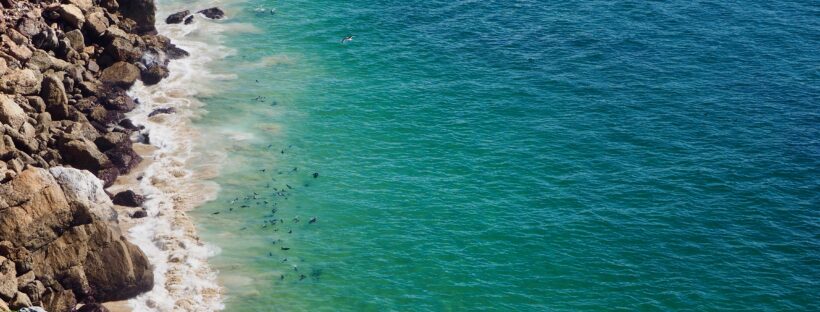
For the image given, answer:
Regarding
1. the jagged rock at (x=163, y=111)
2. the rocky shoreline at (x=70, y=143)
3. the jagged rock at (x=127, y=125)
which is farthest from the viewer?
the jagged rock at (x=163, y=111)

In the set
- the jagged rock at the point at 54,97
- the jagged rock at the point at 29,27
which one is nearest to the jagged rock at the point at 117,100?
the jagged rock at the point at 54,97

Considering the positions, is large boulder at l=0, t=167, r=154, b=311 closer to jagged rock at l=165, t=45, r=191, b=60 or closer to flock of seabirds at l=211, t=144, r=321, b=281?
flock of seabirds at l=211, t=144, r=321, b=281

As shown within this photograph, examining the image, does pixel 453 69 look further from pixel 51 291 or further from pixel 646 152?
pixel 51 291

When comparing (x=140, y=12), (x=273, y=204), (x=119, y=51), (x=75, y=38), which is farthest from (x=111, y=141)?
(x=140, y=12)

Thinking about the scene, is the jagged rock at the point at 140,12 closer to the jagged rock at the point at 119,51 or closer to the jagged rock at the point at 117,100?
the jagged rock at the point at 119,51

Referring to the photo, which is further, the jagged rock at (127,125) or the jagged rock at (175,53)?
the jagged rock at (175,53)

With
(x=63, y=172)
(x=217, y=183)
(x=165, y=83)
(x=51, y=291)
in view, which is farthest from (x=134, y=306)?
(x=165, y=83)
